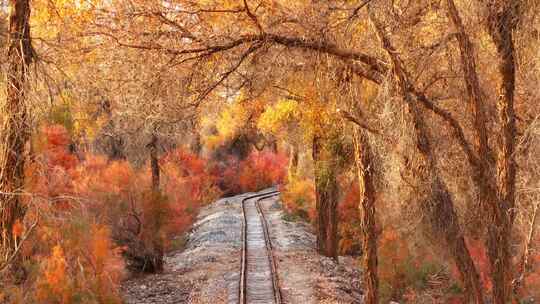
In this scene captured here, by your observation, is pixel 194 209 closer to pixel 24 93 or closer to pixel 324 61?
pixel 324 61

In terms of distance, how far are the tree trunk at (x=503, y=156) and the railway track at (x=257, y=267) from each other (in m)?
6.96

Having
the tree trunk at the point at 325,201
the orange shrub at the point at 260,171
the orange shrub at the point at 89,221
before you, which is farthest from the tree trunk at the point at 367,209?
the orange shrub at the point at 260,171

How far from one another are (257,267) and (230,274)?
3.77 ft

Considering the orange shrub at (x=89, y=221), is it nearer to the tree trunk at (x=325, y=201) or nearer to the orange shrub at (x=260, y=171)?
the tree trunk at (x=325, y=201)

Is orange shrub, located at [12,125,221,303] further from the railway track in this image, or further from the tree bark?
the railway track

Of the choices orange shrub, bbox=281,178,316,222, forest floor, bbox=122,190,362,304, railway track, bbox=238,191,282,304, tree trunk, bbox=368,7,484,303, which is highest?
tree trunk, bbox=368,7,484,303

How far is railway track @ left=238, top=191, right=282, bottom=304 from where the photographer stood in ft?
50.7

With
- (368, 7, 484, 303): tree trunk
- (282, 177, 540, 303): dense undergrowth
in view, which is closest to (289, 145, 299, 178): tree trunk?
(282, 177, 540, 303): dense undergrowth

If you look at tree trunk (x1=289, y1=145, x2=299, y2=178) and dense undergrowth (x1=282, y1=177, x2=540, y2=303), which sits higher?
tree trunk (x1=289, y1=145, x2=299, y2=178)

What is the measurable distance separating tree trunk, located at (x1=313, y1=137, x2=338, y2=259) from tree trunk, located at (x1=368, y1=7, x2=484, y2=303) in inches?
427

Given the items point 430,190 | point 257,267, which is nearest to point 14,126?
point 430,190

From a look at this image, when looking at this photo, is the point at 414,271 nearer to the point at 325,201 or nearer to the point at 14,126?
the point at 325,201

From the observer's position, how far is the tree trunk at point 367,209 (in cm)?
1171

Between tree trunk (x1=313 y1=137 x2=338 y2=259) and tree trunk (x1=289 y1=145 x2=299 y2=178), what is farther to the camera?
tree trunk (x1=289 y1=145 x2=299 y2=178)
